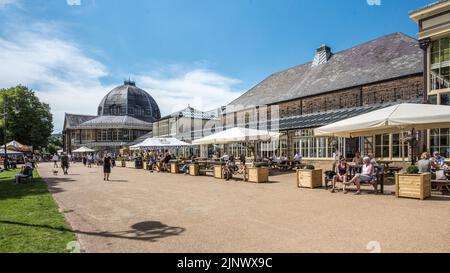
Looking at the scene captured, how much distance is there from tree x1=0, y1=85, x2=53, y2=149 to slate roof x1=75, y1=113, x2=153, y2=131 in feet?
30.3

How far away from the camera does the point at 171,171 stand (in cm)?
1880

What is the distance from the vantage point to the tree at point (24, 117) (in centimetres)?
4422

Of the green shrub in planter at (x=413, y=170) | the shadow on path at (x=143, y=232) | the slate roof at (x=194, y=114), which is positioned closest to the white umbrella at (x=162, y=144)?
the green shrub in planter at (x=413, y=170)

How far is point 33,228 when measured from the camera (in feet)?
17.1

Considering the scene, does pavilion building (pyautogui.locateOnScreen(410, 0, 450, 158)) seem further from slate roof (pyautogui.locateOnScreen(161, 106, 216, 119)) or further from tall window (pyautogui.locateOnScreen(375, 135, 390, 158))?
slate roof (pyautogui.locateOnScreen(161, 106, 216, 119))

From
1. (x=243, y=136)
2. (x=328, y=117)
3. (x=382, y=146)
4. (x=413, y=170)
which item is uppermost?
(x=328, y=117)

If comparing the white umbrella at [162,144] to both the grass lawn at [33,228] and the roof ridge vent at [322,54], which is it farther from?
the roof ridge vent at [322,54]

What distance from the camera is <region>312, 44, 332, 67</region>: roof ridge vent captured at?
26.1 m

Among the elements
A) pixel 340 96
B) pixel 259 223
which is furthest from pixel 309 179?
pixel 340 96

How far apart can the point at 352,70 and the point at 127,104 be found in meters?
55.7

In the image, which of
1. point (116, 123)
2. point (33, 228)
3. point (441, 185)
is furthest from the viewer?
point (116, 123)

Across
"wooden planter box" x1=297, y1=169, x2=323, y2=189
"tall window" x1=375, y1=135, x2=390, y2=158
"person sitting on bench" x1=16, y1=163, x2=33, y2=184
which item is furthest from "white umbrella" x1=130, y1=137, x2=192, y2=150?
"tall window" x1=375, y1=135, x2=390, y2=158

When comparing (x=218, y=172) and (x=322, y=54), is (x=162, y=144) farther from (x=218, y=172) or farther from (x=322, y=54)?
(x=322, y=54)
